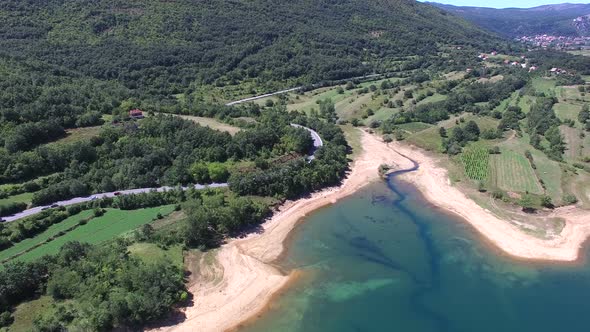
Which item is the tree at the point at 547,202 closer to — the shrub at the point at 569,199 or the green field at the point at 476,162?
the shrub at the point at 569,199

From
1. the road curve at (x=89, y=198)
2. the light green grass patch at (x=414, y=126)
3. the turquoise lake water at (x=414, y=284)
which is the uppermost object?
the road curve at (x=89, y=198)

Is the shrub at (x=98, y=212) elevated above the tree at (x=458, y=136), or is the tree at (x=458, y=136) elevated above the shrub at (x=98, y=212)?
the shrub at (x=98, y=212)

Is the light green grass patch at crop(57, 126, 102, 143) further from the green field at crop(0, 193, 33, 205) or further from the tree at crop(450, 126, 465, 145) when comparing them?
the tree at crop(450, 126, 465, 145)

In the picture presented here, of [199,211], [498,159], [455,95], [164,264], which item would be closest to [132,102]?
[199,211]

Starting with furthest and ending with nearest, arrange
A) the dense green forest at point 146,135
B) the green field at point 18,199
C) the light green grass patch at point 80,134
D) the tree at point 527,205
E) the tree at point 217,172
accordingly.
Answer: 1. the light green grass patch at point 80,134
2. the tree at point 217,172
3. the tree at point 527,205
4. the green field at point 18,199
5. the dense green forest at point 146,135

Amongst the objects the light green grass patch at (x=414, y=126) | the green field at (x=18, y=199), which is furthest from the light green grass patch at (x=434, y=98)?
the green field at (x=18, y=199)

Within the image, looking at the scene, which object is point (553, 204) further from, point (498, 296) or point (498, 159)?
point (498, 296)

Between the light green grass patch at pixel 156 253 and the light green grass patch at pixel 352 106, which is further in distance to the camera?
the light green grass patch at pixel 352 106

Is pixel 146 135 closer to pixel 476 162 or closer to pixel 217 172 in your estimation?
pixel 217 172

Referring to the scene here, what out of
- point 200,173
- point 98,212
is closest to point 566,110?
point 200,173
